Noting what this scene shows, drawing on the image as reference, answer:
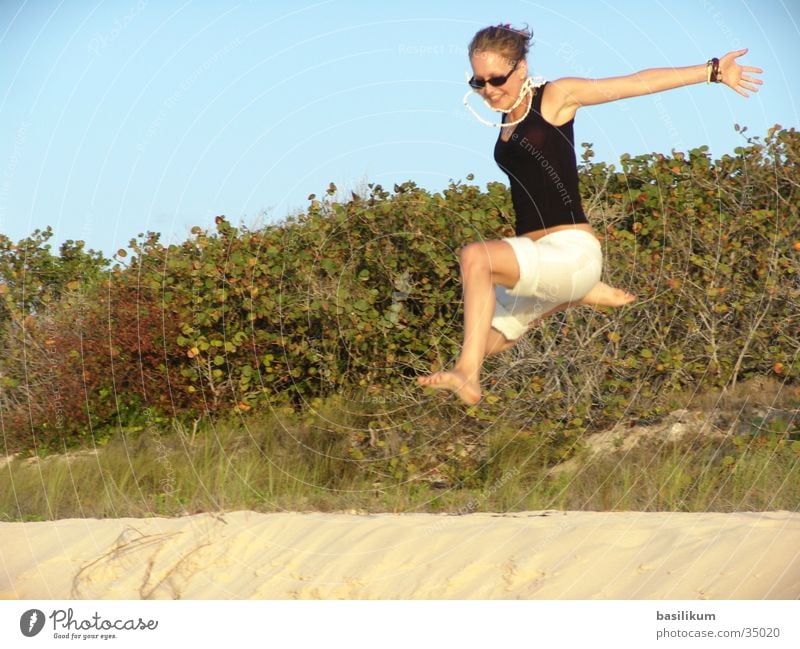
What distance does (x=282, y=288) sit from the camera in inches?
418

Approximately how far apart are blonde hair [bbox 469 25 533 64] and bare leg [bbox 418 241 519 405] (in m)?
0.96

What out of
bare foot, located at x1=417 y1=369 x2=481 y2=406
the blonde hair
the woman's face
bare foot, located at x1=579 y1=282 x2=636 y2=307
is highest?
the blonde hair

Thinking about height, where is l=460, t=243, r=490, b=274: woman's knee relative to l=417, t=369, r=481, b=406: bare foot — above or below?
above

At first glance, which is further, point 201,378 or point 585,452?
point 201,378

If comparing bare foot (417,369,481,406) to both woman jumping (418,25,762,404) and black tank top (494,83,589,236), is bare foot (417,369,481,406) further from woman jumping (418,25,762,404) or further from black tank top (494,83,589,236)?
black tank top (494,83,589,236)

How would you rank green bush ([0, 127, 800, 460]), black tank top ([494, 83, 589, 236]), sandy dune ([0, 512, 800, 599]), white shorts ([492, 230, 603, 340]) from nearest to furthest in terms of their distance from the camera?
white shorts ([492, 230, 603, 340])
black tank top ([494, 83, 589, 236])
sandy dune ([0, 512, 800, 599])
green bush ([0, 127, 800, 460])

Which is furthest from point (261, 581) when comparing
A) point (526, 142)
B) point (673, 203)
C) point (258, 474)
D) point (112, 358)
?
point (673, 203)

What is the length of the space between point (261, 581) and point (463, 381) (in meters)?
2.90

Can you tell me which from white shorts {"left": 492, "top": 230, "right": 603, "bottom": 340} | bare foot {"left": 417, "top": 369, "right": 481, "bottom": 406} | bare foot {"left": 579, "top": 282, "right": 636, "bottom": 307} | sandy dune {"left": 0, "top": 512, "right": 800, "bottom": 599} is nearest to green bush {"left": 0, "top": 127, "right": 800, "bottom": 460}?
sandy dune {"left": 0, "top": 512, "right": 800, "bottom": 599}

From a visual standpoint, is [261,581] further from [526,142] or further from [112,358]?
[112,358]

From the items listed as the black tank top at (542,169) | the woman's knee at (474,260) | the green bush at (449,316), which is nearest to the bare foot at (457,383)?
the woman's knee at (474,260)

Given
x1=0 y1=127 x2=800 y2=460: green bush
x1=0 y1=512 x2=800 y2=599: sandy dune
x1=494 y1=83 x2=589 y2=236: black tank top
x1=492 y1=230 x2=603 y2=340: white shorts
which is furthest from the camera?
x1=0 y1=127 x2=800 y2=460: green bush

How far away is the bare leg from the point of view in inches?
189

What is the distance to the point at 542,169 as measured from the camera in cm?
516
